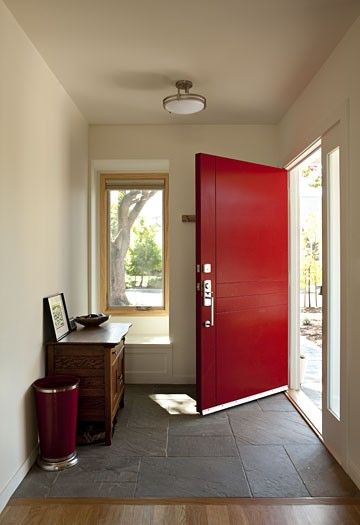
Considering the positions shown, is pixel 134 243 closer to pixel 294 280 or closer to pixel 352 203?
pixel 294 280

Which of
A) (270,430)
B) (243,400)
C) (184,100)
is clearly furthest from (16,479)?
(184,100)

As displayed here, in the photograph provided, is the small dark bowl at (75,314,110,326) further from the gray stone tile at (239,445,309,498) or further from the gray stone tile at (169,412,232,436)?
the gray stone tile at (239,445,309,498)

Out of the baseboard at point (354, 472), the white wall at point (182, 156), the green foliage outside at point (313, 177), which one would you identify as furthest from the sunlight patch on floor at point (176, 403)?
the green foliage outside at point (313, 177)

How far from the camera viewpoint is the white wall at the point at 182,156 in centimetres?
441

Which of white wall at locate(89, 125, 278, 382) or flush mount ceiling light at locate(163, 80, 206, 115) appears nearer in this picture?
flush mount ceiling light at locate(163, 80, 206, 115)

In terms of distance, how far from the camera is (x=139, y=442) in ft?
10.1

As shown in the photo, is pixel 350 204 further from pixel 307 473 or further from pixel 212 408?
pixel 212 408

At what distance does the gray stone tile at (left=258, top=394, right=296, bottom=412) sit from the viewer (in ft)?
12.1

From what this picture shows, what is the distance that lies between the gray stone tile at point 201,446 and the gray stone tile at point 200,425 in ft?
0.24

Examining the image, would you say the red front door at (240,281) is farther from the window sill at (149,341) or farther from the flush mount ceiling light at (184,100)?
the window sill at (149,341)

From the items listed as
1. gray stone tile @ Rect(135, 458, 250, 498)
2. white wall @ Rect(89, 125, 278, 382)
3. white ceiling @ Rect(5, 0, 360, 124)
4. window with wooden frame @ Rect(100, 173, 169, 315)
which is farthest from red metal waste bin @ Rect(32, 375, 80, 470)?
window with wooden frame @ Rect(100, 173, 169, 315)

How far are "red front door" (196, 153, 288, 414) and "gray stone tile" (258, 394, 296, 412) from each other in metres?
0.07

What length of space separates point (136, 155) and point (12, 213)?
2.20 meters

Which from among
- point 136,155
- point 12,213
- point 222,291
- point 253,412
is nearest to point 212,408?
point 253,412
